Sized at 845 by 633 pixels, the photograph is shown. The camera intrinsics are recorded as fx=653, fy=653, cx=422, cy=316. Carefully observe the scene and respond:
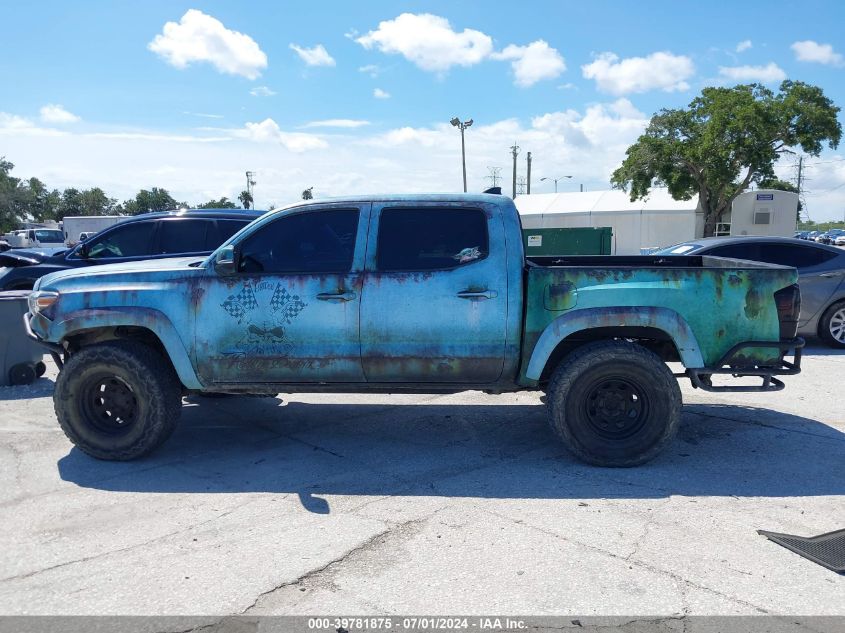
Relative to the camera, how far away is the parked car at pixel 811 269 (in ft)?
29.8

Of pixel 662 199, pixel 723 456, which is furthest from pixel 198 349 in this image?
pixel 662 199

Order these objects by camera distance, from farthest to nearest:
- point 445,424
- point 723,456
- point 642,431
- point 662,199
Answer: point 662,199
point 445,424
point 723,456
point 642,431

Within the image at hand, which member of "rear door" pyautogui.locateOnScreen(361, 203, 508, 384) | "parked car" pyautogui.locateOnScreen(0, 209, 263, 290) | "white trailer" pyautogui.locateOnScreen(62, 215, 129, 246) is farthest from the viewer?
"white trailer" pyautogui.locateOnScreen(62, 215, 129, 246)

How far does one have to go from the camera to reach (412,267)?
485cm

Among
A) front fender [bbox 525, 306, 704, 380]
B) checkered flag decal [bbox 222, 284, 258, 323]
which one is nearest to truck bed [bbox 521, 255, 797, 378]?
front fender [bbox 525, 306, 704, 380]

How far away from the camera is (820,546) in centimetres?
359

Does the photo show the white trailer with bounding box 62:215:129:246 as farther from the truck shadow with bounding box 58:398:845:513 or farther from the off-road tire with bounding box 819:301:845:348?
the off-road tire with bounding box 819:301:845:348

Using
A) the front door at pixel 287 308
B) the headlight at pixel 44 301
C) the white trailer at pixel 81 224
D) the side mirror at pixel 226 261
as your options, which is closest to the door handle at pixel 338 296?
the front door at pixel 287 308

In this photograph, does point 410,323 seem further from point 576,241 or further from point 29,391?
point 576,241

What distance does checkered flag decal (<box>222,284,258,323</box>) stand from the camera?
16.0 feet

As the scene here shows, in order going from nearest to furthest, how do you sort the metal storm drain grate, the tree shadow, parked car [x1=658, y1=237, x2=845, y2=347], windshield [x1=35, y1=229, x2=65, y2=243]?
the metal storm drain grate → the tree shadow → parked car [x1=658, y1=237, x2=845, y2=347] → windshield [x1=35, y1=229, x2=65, y2=243]

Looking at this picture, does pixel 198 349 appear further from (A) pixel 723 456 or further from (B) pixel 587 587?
(A) pixel 723 456

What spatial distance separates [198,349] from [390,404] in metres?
2.34

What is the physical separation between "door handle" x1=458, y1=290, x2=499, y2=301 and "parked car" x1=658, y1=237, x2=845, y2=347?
504 centimetres
